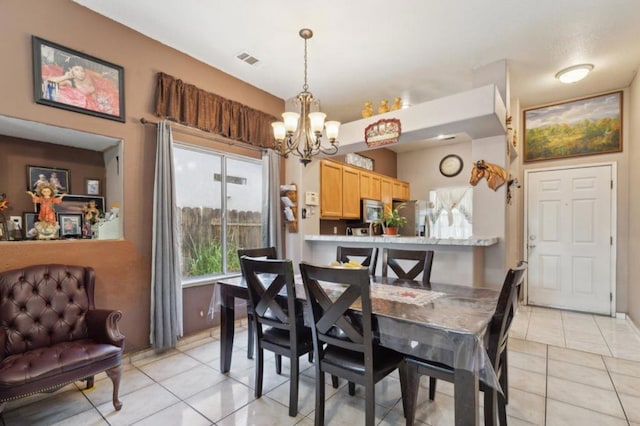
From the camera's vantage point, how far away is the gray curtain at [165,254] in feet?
9.32

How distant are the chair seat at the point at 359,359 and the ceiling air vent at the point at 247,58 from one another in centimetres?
299

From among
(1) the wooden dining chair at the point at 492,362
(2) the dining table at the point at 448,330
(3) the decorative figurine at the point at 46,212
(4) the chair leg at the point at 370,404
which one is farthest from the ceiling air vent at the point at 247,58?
(4) the chair leg at the point at 370,404

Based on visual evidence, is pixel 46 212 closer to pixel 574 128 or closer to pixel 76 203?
pixel 76 203

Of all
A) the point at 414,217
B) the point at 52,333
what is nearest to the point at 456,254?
the point at 414,217

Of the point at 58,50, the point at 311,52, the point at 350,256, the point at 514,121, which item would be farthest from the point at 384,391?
the point at 514,121

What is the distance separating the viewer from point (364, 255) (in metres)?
3.02

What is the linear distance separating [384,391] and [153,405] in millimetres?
1668

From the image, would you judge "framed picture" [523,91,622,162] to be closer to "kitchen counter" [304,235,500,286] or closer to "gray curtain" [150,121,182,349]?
"kitchen counter" [304,235,500,286]

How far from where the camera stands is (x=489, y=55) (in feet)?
10.4

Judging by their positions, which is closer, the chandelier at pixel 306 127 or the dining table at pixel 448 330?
the dining table at pixel 448 330

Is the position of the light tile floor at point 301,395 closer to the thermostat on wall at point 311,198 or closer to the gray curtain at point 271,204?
the gray curtain at point 271,204

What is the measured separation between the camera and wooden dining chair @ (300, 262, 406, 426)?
1642 millimetres

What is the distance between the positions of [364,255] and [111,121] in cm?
263

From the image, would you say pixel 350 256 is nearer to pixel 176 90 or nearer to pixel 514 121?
pixel 176 90
